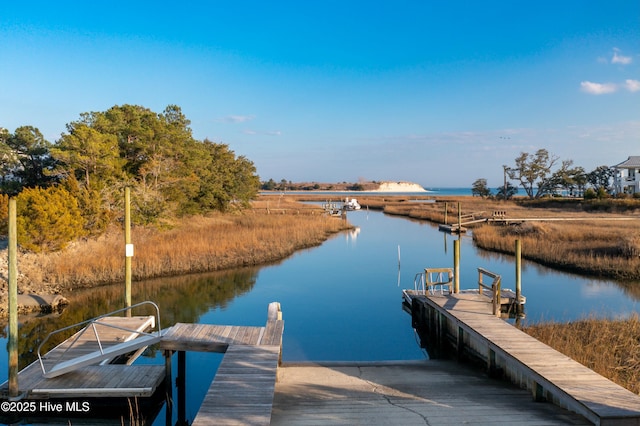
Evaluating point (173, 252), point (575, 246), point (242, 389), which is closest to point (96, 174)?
point (173, 252)

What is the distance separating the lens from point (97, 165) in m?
24.9

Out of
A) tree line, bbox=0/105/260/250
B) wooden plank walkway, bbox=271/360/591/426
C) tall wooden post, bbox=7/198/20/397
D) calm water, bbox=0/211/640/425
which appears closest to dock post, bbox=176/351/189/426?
calm water, bbox=0/211/640/425

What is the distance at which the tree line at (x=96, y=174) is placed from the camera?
19234mm

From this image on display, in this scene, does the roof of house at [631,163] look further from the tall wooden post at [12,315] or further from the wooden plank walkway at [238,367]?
the tall wooden post at [12,315]

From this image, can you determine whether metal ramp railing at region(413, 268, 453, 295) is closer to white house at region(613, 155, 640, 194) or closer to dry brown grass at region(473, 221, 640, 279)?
dry brown grass at region(473, 221, 640, 279)

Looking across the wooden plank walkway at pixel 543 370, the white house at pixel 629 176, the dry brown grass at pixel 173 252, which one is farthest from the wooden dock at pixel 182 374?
the white house at pixel 629 176

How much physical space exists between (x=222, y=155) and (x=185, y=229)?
13367mm

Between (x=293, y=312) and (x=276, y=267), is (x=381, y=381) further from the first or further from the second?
(x=276, y=267)

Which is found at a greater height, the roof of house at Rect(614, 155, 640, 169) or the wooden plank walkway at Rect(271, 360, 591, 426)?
the roof of house at Rect(614, 155, 640, 169)

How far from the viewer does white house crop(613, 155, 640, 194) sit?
6209 centimetres

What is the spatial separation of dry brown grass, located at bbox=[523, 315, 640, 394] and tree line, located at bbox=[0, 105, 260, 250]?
60.7 ft

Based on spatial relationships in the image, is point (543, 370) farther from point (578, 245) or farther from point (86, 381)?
point (578, 245)

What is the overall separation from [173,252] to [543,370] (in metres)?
19.2

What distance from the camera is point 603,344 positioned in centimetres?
1072
